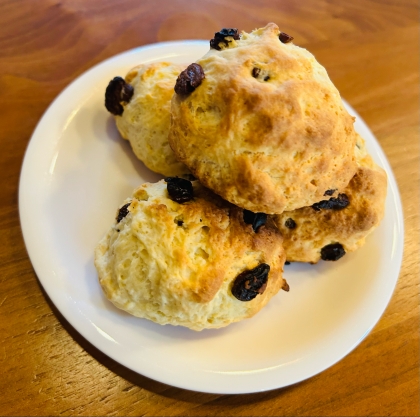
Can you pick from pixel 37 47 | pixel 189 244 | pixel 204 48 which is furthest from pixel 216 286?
pixel 37 47

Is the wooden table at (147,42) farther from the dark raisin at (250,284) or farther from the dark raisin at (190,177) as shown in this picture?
the dark raisin at (190,177)

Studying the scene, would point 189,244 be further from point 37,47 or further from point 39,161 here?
point 37,47

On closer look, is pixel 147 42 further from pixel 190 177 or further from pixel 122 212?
pixel 122 212

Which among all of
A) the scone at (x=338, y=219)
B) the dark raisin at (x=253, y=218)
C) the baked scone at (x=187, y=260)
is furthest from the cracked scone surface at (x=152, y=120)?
the scone at (x=338, y=219)

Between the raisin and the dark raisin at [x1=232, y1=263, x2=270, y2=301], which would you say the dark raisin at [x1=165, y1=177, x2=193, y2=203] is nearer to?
the dark raisin at [x1=232, y1=263, x2=270, y2=301]

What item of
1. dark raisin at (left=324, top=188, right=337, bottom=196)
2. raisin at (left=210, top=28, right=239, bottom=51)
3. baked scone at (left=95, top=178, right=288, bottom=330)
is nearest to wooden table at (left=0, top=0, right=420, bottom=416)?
baked scone at (left=95, top=178, right=288, bottom=330)

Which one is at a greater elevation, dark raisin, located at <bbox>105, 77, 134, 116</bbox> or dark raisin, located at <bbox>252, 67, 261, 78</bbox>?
dark raisin, located at <bbox>252, 67, 261, 78</bbox>

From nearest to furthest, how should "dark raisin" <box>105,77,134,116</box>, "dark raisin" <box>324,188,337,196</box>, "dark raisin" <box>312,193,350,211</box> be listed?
1. "dark raisin" <box>324,188,337,196</box>
2. "dark raisin" <box>312,193,350,211</box>
3. "dark raisin" <box>105,77,134,116</box>
